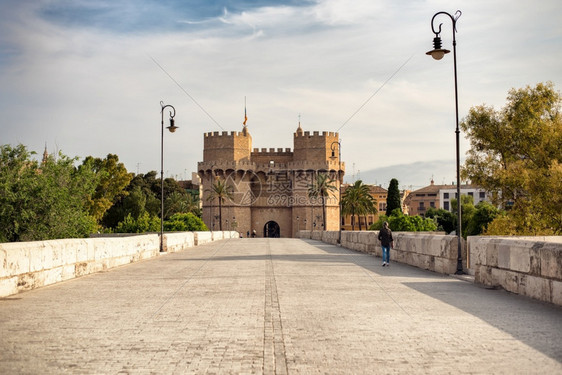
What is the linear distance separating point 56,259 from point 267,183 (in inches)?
2933

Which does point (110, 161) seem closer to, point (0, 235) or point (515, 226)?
point (0, 235)

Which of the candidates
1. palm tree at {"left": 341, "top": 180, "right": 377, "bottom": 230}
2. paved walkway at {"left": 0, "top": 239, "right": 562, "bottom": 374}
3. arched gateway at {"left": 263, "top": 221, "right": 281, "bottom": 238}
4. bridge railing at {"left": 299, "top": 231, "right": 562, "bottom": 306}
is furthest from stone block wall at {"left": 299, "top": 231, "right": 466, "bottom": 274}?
arched gateway at {"left": 263, "top": 221, "right": 281, "bottom": 238}

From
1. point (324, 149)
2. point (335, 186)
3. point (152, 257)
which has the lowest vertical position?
point (152, 257)

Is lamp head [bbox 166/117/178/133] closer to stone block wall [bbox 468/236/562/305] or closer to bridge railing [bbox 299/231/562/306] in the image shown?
bridge railing [bbox 299/231/562/306]

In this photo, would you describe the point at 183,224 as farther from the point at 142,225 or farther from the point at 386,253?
the point at 386,253

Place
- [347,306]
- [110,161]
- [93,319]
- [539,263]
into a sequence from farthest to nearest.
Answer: [110,161]
[539,263]
[347,306]
[93,319]

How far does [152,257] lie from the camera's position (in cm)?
2003

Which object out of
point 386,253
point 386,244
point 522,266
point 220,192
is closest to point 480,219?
point 220,192


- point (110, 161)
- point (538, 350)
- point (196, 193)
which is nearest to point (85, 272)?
point (538, 350)

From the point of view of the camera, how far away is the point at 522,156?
3453 centimetres

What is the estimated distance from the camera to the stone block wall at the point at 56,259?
880 cm

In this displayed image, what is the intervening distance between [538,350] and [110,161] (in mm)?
63570

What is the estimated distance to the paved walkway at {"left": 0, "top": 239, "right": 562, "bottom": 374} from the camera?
14.9 feet

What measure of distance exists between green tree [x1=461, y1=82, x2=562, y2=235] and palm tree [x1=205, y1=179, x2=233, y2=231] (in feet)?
154
